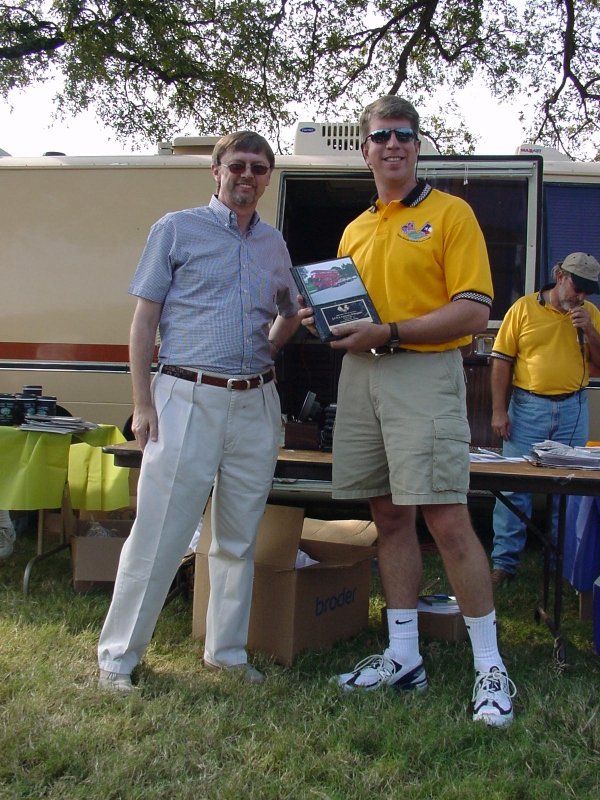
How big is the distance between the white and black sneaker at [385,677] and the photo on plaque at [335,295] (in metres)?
1.13

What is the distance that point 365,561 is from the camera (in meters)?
3.42

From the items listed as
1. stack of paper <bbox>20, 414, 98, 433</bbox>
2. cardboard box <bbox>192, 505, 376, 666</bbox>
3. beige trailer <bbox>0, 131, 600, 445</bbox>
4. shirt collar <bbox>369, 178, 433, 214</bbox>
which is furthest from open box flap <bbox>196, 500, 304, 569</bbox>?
beige trailer <bbox>0, 131, 600, 445</bbox>

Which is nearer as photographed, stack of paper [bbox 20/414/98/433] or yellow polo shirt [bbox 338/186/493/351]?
yellow polo shirt [bbox 338/186/493/351]

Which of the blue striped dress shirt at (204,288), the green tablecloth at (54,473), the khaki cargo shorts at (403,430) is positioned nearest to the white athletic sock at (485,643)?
the khaki cargo shorts at (403,430)

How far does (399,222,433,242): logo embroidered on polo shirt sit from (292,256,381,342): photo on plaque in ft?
0.64

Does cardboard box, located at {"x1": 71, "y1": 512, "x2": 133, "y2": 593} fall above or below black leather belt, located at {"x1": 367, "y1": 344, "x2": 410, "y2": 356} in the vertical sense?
below

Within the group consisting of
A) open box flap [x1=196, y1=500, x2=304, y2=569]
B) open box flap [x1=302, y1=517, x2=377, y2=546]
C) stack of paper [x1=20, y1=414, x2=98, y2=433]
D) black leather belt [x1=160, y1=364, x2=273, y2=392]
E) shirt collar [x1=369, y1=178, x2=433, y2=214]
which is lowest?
open box flap [x1=302, y1=517, x2=377, y2=546]

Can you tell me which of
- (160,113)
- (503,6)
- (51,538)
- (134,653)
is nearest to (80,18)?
(160,113)

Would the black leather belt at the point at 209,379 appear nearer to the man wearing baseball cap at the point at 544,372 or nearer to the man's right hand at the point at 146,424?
the man's right hand at the point at 146,424

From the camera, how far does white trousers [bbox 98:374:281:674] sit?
258 cm

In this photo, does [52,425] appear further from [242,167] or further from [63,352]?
[242,167]

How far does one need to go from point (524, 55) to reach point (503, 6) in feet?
2.52

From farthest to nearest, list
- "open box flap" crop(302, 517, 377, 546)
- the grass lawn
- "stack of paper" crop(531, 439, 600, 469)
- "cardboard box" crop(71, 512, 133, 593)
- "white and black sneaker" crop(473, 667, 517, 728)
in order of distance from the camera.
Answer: "cardboard box" crop(71, 512, 133, 593), "open box flap" crop(302, 517, 377, 546), "stack of paper" crop(531, 439, 600, 469), "white and black sneaker" crop(473, 667, 517, 728), the grass lawn

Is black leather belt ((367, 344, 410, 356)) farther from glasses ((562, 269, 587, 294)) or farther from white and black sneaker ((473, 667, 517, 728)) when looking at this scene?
glasses ((562, 269, 587, 294))
